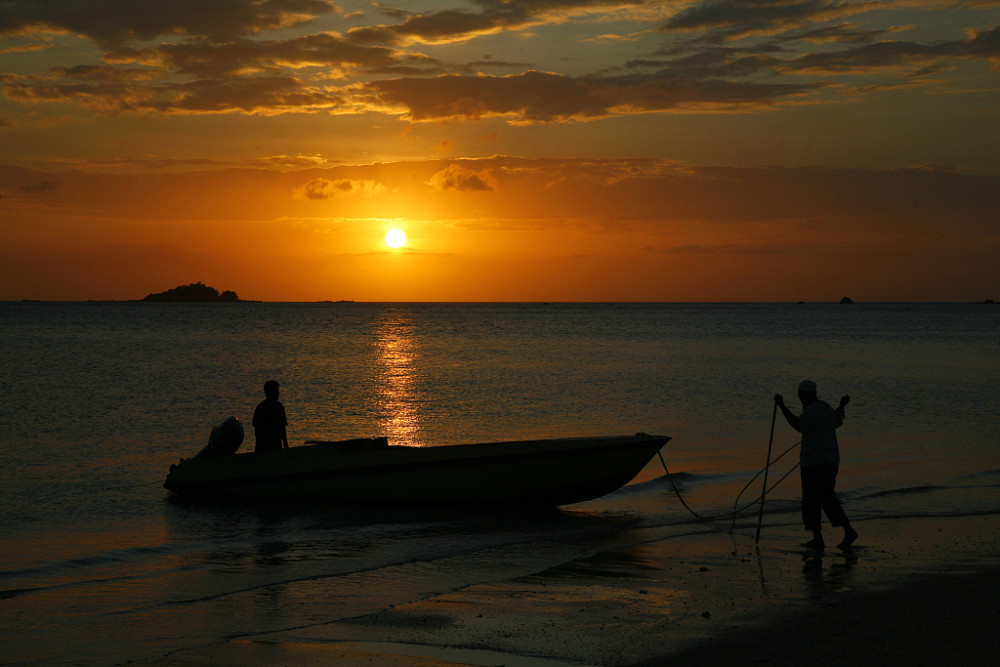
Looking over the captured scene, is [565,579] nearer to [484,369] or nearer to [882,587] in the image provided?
[882,587]

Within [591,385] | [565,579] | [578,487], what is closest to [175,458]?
[578,487]

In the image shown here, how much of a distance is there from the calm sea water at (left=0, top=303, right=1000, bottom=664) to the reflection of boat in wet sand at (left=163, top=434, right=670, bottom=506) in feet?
1.08

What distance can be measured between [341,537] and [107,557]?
10.1ft

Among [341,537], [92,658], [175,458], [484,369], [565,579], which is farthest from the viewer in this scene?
[484,369]

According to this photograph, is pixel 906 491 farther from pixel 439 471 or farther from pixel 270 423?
pixel 270 423

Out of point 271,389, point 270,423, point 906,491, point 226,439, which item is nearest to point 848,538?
point 906,491

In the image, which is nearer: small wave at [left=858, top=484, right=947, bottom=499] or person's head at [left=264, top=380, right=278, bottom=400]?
person's head at [left=264, top=380, right=278, bottom=400]

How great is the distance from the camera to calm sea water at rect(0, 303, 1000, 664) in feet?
30.8

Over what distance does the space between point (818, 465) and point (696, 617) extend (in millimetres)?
3434

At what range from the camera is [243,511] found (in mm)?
14969

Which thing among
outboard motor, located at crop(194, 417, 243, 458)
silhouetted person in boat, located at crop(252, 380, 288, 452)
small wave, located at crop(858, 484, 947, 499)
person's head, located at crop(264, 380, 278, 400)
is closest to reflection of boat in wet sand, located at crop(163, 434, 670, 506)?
silhouetted person in boat, located at crop(252, 380, 288, 452)

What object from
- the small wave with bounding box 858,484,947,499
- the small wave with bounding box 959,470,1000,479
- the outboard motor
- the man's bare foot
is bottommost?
the small wave with bounding box 959,470,1000,479

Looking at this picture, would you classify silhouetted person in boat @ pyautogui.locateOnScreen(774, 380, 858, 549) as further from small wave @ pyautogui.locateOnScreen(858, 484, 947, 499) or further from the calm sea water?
small wave @ pyautogui.locateOnScreen(858, 484, 947, 499)

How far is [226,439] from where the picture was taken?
15.7 metres
